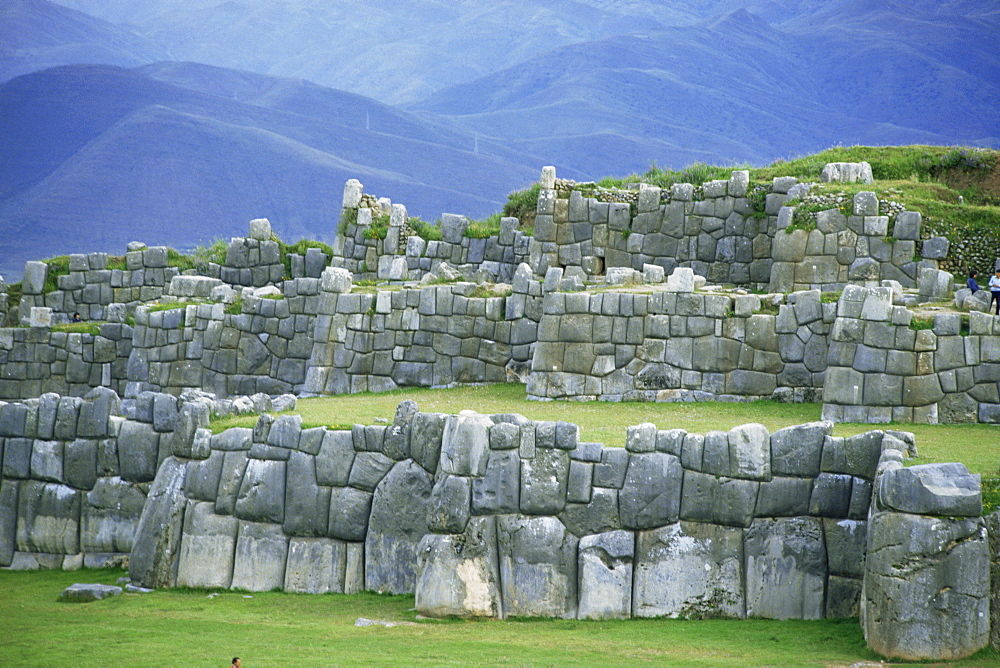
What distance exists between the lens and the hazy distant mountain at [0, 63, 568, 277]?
4897 inches

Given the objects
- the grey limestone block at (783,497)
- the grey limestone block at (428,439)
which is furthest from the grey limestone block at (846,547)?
the grey limestone block at (428,439)

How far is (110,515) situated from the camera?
21562 mm

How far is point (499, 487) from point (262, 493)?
146 inches

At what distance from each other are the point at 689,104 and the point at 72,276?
13312 centimetres

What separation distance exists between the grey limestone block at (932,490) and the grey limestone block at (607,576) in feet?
11.8

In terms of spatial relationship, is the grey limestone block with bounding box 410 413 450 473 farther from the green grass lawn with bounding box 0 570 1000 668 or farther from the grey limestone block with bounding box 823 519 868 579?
the grey limestone block with bounding box 823 519 868 579

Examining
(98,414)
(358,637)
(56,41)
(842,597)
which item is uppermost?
(56,41)

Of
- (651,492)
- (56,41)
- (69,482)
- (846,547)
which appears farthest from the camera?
(56,41)

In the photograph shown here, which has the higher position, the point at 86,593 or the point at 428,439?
the point at 428,439

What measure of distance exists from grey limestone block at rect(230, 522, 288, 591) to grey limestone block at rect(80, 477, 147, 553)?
3152 mm

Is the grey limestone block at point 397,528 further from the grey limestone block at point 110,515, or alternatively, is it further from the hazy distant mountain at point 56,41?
the hazy distant mountain at point 56,41

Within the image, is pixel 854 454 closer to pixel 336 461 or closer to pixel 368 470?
pixel 368 470

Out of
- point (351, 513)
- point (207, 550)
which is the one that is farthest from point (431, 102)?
point (351, 513)

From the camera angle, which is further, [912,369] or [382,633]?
[912,369]
